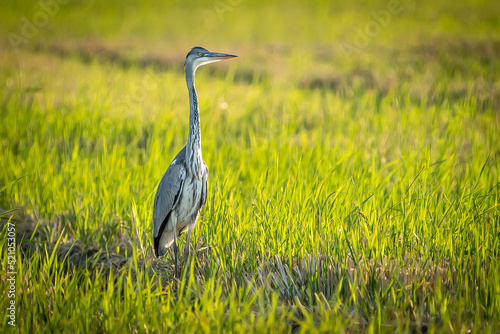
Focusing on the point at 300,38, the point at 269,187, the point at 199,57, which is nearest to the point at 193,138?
the point at 199,57

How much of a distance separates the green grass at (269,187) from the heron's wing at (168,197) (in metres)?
0.22

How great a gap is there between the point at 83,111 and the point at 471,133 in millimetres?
5218

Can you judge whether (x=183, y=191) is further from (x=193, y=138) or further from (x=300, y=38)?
(x=300, y=38)

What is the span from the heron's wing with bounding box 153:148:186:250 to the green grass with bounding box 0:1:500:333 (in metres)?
0.22

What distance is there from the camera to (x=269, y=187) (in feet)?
15.0

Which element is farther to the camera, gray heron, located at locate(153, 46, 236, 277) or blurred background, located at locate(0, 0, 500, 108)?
blurred background, located at locate(0, 0, 500, 108)

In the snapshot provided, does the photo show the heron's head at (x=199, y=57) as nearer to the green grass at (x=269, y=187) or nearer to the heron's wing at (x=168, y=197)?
the heron's wing at (x=168, y=197)

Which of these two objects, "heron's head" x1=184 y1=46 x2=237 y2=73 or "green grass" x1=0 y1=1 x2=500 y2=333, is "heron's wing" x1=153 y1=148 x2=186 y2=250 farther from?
"heron's head" x1=184 y1=46 x2=237 y2=73

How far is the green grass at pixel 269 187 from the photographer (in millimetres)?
2715

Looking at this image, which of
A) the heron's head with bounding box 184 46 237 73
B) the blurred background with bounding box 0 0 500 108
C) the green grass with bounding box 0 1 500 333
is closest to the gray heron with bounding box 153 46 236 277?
the heron's head with bounding box 184 46 237 73

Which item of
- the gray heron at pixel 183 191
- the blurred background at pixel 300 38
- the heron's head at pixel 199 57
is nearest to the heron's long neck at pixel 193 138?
the gray heron at pixel 183 191

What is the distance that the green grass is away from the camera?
271cm

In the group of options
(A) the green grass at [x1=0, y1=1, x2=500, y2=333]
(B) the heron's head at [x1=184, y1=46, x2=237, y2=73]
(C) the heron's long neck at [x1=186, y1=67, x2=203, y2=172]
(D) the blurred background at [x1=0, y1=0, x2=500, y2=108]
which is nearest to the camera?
(A) the green grass at [x1=0, y1=1, x2=500, y2=333]

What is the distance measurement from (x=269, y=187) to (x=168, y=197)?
4.39ft
